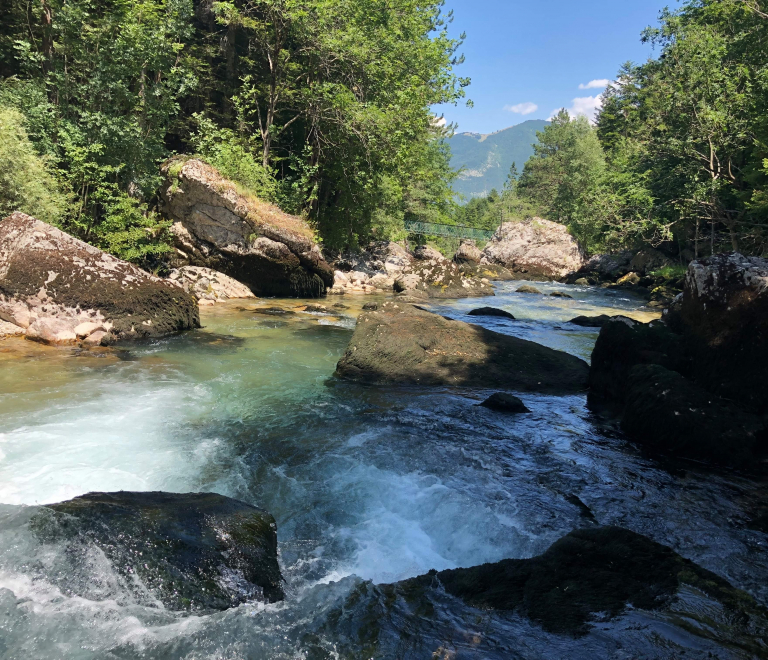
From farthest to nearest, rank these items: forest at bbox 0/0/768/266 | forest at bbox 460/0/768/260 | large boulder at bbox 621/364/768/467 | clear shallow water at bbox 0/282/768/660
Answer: forest at bbox 460/0/768/260 → forest at bbox 0/0/768/266 → large boulder at bbox 621/364/768/467 → clear shallow water at bbox 0/282/768/660

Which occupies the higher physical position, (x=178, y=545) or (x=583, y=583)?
(x=178, y=545)

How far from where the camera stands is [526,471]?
5.13m

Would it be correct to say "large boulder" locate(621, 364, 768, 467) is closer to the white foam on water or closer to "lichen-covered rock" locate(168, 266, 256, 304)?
the white foam on water

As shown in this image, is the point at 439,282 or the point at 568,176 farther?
the point at 568,176

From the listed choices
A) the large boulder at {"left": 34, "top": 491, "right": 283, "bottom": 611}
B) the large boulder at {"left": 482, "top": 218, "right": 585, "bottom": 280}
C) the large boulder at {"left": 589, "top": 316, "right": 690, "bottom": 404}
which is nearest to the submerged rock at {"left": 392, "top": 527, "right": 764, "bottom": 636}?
the large boulder at {"left": 34, "top": 491, "right": 283, "bottom": 611}

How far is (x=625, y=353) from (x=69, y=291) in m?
9.76

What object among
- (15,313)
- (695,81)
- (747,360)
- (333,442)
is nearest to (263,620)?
(333,442)

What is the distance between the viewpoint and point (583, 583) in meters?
3.02

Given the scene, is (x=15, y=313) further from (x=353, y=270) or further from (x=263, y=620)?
(x=353, y=270)

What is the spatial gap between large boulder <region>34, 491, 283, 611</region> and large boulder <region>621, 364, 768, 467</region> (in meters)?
4.51

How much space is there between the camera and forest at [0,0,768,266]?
15.0 meters

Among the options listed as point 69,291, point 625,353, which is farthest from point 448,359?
point 69,291

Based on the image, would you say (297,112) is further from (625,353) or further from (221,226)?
(625,353)

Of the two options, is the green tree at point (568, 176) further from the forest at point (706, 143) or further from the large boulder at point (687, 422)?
the large boulder at point (687, 422)
